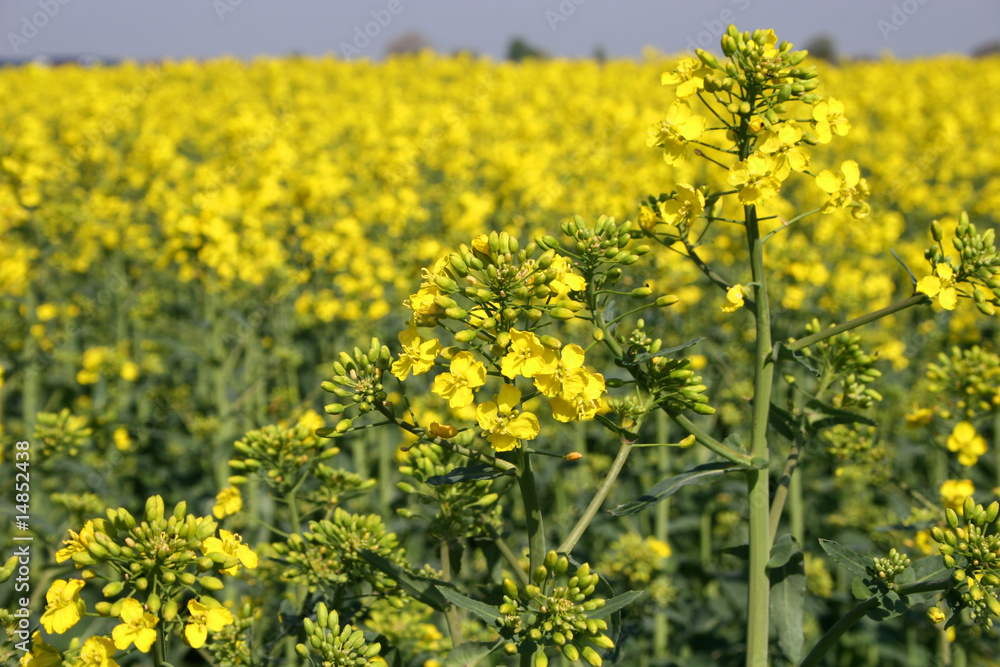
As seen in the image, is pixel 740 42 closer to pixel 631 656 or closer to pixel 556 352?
pixel 556 352

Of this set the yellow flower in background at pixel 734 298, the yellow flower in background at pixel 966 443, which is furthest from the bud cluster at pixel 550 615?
the yellow flower in background at pixel 966 443

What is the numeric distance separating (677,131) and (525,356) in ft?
2.67

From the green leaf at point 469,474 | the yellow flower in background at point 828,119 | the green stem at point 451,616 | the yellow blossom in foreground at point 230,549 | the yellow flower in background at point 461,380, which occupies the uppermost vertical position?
the yellow flower in background at point 828,119

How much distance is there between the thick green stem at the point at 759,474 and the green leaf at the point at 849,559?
0.15m

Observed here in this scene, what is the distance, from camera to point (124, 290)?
618 centimetres

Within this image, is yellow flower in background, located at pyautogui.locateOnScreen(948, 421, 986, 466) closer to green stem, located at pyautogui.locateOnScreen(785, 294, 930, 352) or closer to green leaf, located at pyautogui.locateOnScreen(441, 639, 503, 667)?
green stem, located at pyautogui.locateOnScreen(785, 294, 930, 352)

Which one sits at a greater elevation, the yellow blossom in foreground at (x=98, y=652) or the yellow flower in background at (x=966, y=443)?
the yellow flower in background at (x=966, y=443)

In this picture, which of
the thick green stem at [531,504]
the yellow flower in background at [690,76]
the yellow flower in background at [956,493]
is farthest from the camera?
the yellow flower in background at [956,493]

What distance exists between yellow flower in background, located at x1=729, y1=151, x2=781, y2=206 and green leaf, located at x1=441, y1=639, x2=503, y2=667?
1216 mm

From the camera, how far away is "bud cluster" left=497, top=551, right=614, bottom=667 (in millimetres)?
1512

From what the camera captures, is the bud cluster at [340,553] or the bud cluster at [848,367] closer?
the bud cluster at [340,553]

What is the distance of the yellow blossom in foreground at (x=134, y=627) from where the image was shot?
4.90ft

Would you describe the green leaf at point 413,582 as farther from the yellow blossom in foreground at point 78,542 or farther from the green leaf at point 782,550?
the green leaf at point 782,550

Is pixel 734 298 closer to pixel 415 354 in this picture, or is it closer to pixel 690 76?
pixel 690 76
